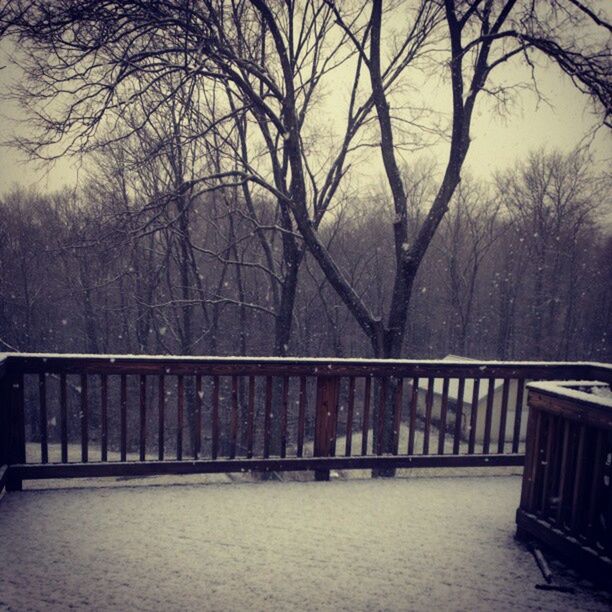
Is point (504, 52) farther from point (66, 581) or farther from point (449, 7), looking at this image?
point (66, 581)

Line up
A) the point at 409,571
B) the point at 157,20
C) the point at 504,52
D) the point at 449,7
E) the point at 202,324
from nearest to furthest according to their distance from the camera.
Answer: the point at 409,571 < the point at 157,20 < the point at 449,7 < the point at 504,52 < the point at 202,324

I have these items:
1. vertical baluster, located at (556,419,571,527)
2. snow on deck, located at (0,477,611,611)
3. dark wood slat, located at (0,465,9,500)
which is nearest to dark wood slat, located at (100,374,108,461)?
snow on deck, located at (0,477,611,611)

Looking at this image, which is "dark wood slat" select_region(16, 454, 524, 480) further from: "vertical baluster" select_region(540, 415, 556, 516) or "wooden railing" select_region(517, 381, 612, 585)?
"vertical baluster" select_region(540, 415, 556, 516)

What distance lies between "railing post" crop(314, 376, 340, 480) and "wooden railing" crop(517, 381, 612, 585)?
1559 mm

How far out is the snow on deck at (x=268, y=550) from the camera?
7.45 feet

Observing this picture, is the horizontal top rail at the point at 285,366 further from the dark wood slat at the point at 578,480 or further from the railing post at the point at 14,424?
the dark wood slat at the point at 578,480

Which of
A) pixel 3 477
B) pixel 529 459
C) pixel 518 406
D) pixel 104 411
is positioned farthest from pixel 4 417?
pixel 518 406

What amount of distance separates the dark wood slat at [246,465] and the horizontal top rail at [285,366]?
29.8 inches

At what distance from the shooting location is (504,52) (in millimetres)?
6395

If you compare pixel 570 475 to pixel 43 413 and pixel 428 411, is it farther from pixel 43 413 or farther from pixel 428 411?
pixel 43 413

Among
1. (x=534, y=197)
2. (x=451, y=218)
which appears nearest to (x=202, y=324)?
(x=451, y=218)

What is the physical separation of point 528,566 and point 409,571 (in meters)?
0.73

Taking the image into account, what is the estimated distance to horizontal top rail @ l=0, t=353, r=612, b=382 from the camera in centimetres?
348

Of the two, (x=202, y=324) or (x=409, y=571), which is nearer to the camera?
(x=409, y=571)
